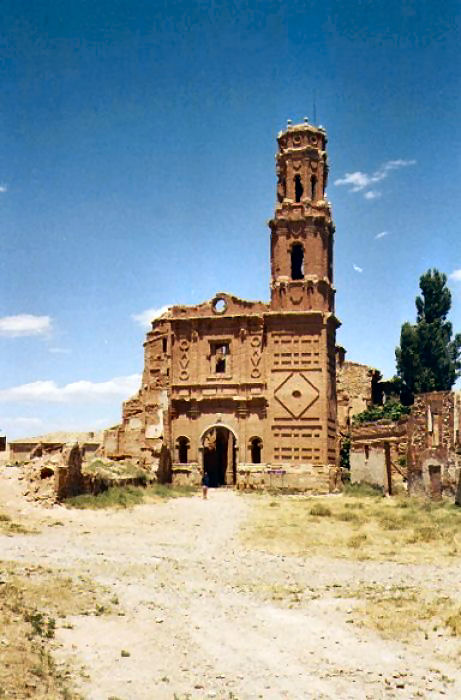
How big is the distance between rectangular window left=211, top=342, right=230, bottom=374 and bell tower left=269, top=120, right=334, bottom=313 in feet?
12.6

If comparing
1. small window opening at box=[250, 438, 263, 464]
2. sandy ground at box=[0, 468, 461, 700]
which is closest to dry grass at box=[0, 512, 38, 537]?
sandy ground at box=[0, 468, 461, 700]

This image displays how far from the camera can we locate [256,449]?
40.6 m

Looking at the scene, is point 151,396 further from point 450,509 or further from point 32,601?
point 32,601

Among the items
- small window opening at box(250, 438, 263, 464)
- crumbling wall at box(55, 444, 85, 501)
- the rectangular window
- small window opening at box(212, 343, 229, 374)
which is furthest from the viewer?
small window opening at box(212, 343, 229, 374)

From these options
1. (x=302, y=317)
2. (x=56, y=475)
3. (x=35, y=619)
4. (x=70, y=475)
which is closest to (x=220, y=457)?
(x=302, y=317)

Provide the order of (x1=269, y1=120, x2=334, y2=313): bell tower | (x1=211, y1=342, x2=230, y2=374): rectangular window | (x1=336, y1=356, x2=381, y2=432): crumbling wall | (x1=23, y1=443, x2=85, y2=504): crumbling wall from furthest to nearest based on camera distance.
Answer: (x1=336, y1=356, x2=381, y2=432): crumbling wall < (x1=211, y1=342, x2=230, y2=374): rectangular window < (x1=269, y1=120, x2=334, y2=313): bell tower < (x1=23, y1=443, x2=85, y2=504): crumbling wall

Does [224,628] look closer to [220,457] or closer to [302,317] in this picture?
[302,317]

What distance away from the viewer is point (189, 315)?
139 ft

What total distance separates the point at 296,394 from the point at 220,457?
8.85m

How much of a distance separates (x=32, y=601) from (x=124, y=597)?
2.21 meters

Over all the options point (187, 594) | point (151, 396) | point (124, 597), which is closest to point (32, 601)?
point (124, 597)

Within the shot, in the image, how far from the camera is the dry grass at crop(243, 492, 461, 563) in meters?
21.5

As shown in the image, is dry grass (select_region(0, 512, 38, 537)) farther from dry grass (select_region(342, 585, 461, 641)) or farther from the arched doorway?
the arched doorway

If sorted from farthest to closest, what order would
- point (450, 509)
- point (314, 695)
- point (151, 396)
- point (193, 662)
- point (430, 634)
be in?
point (151, 396)
point (450, 509)
point (430, 634)
point (193, 662)
point (314, 695)
